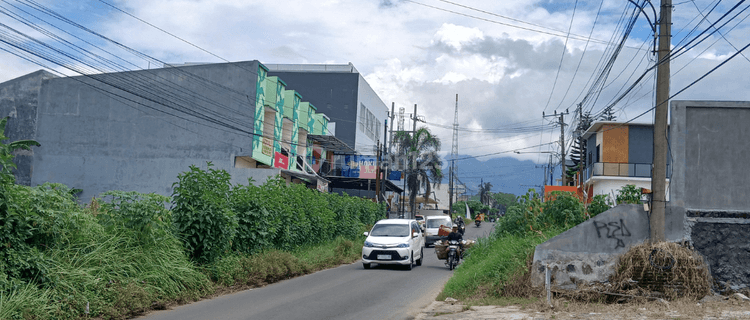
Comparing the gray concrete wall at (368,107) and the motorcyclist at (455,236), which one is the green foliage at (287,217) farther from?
the gray concrete wall at (368,107)

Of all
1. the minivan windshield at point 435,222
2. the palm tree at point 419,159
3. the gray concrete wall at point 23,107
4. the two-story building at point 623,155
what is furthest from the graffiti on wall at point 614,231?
the palm tree at point 419,159

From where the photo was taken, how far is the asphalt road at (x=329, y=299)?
1073cm

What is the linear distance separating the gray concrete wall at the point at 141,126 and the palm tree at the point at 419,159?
85.8ft

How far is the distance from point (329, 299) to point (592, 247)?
531 centimetres

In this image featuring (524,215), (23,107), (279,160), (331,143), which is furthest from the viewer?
(331,143)

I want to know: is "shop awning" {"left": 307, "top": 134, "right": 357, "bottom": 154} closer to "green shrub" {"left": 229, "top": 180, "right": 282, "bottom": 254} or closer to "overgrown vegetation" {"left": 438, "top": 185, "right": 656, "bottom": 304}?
"green shrub" {"left": 229, "top": 180, "right": 282, "bottom": 254}

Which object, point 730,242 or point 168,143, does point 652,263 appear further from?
point 168,143

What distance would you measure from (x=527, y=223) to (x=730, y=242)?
496 cm

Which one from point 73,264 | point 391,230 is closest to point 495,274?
point 73,264

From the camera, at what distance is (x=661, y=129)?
11.8 metres

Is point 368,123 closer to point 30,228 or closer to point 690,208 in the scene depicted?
point 690,208

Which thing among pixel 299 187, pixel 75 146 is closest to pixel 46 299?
pixel 299 187

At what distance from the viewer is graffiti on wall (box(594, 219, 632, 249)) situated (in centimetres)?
1168

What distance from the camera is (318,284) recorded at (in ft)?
51.8
